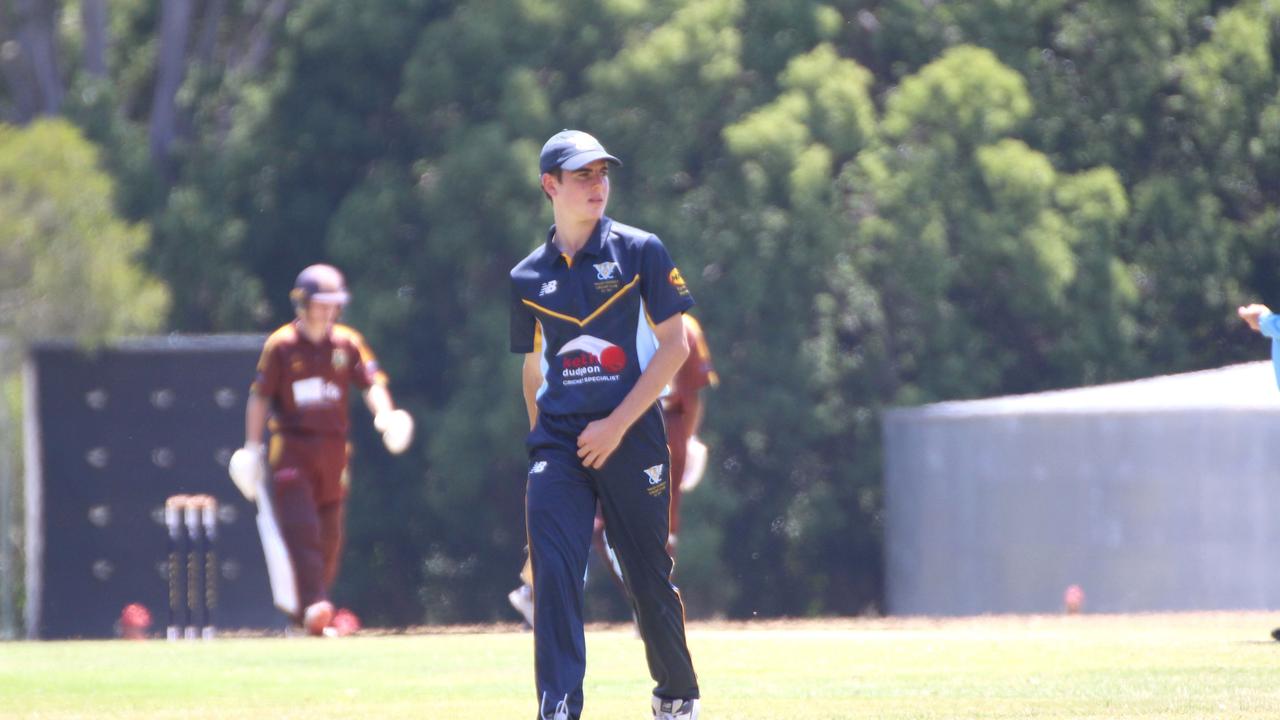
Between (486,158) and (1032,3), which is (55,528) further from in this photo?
(1032,3)

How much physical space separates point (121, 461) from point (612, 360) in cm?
1147

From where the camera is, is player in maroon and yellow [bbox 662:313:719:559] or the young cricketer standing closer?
the young cricketer standing

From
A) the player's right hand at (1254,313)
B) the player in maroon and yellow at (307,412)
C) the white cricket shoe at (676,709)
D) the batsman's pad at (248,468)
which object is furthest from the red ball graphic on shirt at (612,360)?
Result: the batsman's pad at (248,468)

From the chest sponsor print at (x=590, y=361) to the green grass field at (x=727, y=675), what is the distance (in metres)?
1.75

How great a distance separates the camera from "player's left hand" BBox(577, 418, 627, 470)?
23.0 feet

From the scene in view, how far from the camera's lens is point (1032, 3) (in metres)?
29.9

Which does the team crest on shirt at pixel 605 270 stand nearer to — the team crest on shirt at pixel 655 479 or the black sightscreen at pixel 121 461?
the team crest on shirt at pixel 655 479

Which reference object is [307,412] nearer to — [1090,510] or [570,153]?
[570,153]

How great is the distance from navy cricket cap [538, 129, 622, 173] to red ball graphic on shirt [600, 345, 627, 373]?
1.82 feet

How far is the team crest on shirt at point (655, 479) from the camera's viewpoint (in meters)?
7.17

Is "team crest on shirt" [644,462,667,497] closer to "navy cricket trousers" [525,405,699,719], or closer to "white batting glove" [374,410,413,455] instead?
"navy cricket trousers" [525,405,699,719]

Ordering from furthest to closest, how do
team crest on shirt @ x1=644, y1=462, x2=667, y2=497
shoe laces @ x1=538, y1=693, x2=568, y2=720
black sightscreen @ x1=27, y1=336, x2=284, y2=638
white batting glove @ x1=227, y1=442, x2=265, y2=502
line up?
black sightscreen @ x1=27, y1=336, x2=284, y2=638
white batting glove @ x1=227, y1=442, x2=265, y2=502
team crest on shirt @ x1=644, y1=462, x2=667, y2=497
shoe laces @ x1=538, y1=693, x2=568, y2=720

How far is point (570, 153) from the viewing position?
7129 millimetres

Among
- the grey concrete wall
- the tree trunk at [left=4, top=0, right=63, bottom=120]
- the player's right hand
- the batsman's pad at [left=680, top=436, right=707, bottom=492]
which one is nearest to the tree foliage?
the batsman's pad at [left=680, top=436, right=707, bottom=492]
